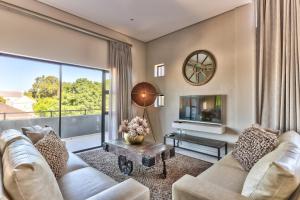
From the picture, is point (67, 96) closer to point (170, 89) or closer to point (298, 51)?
point (170, 89)

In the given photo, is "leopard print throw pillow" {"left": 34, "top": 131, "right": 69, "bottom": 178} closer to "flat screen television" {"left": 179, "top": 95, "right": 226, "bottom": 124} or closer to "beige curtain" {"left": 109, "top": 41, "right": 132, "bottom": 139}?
"beige curtain" {"left": 109, "top": 41, "right": 132, "bottom": 139}

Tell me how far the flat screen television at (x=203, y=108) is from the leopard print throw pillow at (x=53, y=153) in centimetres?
274

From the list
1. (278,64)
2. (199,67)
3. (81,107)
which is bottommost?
(81,107)

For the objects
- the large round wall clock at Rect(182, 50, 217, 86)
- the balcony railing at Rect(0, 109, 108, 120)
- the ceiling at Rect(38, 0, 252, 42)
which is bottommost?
the balcony railing at Rect(0, 109, 108, 120)

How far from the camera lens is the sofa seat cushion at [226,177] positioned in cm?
160

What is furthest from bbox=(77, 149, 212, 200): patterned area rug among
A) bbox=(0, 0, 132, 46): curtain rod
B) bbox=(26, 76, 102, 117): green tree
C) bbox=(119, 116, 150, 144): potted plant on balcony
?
bbox=(0, 0, 132, 46): curtain rod

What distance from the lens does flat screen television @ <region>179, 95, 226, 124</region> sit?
349 cm

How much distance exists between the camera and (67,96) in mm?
3855

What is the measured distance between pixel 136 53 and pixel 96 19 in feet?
4.79

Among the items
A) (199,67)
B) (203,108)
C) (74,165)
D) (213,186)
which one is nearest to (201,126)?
(203,108)

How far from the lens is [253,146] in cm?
192

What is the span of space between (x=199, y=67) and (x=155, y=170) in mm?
2411

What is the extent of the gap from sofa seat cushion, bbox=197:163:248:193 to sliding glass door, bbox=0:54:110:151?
121 inches

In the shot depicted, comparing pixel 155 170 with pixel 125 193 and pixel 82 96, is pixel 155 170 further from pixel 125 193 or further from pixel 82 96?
pixel 82 96
